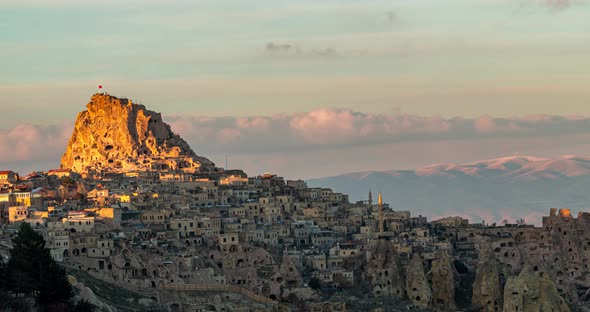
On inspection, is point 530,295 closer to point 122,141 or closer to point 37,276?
point 37,276

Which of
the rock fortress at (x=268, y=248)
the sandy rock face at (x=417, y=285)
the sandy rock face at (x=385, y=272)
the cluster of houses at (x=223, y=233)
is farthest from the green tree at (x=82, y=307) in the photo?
the sandy rock face at (x=417, y=285)

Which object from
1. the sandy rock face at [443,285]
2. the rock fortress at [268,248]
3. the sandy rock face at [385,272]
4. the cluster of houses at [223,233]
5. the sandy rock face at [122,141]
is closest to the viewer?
the rock fortress at [268,248]

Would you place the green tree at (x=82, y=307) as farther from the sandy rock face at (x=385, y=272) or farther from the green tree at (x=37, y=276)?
the sandy rock face at (x=385, y=272)

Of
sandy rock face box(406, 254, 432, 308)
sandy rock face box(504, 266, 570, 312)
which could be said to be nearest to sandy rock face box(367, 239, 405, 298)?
sandy rock face box(406, 254, 432, 308)

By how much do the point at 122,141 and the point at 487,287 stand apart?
62.4 meters

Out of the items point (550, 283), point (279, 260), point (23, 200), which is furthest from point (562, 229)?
point (23, 200)

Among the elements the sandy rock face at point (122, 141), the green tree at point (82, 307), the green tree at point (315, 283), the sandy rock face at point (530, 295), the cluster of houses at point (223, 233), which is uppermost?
the sandy rock face at point (122, 141)

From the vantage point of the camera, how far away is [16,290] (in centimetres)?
8862

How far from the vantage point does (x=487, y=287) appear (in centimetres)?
12544

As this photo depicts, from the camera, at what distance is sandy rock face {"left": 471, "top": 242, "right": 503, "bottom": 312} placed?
4914 inches

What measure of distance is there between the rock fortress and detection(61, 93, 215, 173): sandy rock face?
3716 millimetres

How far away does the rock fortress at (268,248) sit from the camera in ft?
386

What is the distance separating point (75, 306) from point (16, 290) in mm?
3723

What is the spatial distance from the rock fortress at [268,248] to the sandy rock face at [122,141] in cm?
372
